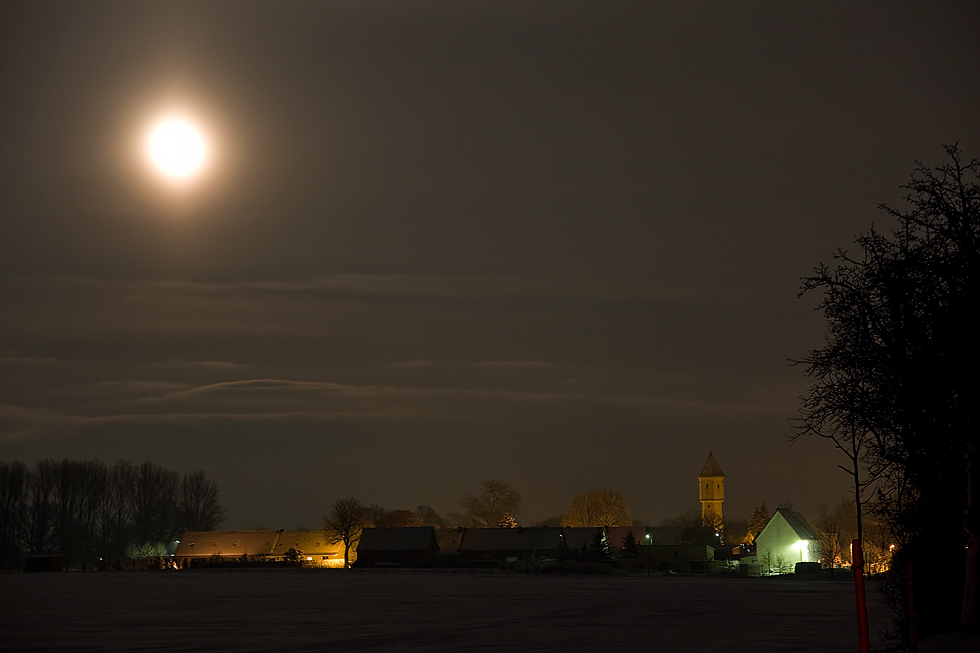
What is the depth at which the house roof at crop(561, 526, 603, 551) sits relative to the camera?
14562cm

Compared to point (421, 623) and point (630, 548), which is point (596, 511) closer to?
point (630, 548)

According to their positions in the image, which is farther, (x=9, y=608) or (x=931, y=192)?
(x=9, y=608)

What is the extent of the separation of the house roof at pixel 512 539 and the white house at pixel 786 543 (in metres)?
29.4

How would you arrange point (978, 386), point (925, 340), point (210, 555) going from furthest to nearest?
1. point (210, 555)
2. point (925, 340)
3. point (978, 386)

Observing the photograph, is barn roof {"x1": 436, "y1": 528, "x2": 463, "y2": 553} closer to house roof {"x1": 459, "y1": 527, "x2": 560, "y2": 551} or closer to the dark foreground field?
house roof {"x1": 459, "y1": 527, "x2": 560, "y2": 551}

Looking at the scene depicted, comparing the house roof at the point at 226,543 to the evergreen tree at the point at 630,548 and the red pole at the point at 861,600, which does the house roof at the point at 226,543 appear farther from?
the red pole at the point at 861,600

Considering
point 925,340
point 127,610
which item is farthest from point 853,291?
point 127,610

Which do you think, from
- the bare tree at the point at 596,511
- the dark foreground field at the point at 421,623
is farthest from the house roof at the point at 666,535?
the dark foreground field at the point at 421,623

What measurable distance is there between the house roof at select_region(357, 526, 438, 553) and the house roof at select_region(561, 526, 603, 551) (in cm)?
1978

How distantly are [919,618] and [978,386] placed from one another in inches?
238

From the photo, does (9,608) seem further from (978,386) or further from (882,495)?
(978,386)

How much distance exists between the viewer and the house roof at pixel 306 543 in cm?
15662

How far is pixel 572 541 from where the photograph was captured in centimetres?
14725

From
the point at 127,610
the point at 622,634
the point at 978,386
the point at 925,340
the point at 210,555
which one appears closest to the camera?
the point at 978,386
